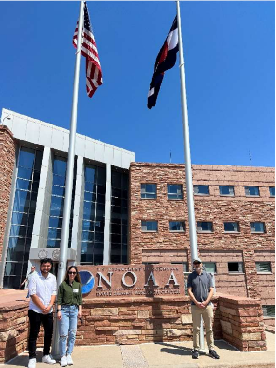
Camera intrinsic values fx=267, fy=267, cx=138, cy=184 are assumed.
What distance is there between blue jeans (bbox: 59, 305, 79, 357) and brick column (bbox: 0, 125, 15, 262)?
1896cm

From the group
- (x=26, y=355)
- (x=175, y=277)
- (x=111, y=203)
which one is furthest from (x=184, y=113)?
(x=111, y=203)

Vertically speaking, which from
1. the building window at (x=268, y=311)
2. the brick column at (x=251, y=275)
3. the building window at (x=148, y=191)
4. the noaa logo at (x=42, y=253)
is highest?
the building window at (x=148, y=191)

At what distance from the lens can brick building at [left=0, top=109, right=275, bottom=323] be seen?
23.0 m

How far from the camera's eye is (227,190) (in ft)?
84.7

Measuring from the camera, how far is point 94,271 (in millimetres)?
7102

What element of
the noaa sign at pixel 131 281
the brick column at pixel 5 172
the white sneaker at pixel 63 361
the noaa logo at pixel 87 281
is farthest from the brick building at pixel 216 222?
the white sneaker at pixel 63 361

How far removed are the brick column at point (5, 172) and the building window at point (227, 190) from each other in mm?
19295

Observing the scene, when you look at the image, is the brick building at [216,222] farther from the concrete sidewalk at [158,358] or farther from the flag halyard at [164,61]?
the concrete sidewalk at [158,358]

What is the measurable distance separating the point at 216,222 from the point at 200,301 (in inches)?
781

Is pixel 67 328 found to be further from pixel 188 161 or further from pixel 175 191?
pixel 175 191

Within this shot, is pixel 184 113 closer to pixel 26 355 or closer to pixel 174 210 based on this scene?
pixel 26 355

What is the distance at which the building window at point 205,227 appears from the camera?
79.6 ft

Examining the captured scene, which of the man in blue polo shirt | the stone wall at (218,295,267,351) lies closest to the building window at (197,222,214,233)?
the stone wall at (218,295,267,351)

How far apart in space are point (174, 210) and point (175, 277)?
1746 cm
